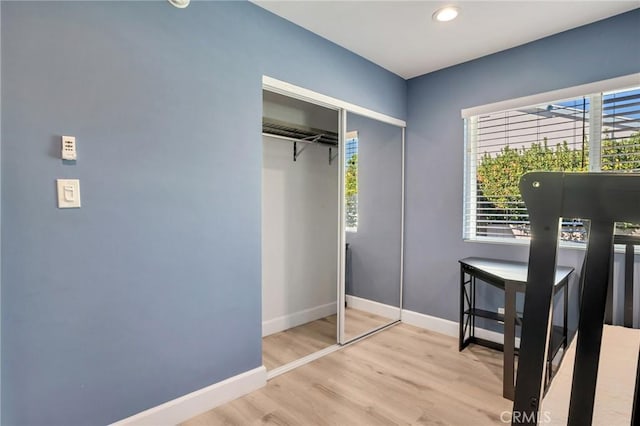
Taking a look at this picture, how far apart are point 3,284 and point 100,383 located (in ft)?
2.11

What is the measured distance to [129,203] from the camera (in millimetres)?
1736

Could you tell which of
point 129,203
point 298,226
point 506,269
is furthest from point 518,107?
point 129,203

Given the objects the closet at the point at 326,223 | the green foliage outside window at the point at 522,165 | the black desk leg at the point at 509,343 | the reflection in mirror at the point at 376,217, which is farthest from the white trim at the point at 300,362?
the green foliage outside window at the point at 522,165

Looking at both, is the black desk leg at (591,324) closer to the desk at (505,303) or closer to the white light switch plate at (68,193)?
the desk at (505,303)

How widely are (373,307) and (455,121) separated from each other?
2.09 metres

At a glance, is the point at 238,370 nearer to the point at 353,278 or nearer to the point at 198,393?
the point at 198,393

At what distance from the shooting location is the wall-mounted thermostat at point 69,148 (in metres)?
1.54

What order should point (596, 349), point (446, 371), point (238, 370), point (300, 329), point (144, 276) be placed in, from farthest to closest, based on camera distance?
point (300, 329) < point (446, 371) < point (238, 370) < point (144, 276) < point (596, 349)

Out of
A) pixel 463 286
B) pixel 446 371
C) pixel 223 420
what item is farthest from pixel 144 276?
pixel 463 286

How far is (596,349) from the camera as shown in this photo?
72 cm

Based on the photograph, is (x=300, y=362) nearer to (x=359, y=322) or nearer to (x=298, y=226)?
(x=359, y=322)

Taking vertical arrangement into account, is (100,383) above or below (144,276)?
below

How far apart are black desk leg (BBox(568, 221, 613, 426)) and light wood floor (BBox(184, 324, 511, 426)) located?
1.39 meters

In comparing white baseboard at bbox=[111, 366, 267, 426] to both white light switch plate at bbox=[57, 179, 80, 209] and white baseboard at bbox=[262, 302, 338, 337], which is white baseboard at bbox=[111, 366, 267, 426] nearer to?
white baseboard at bbox=[262, 302, 338, 337]
